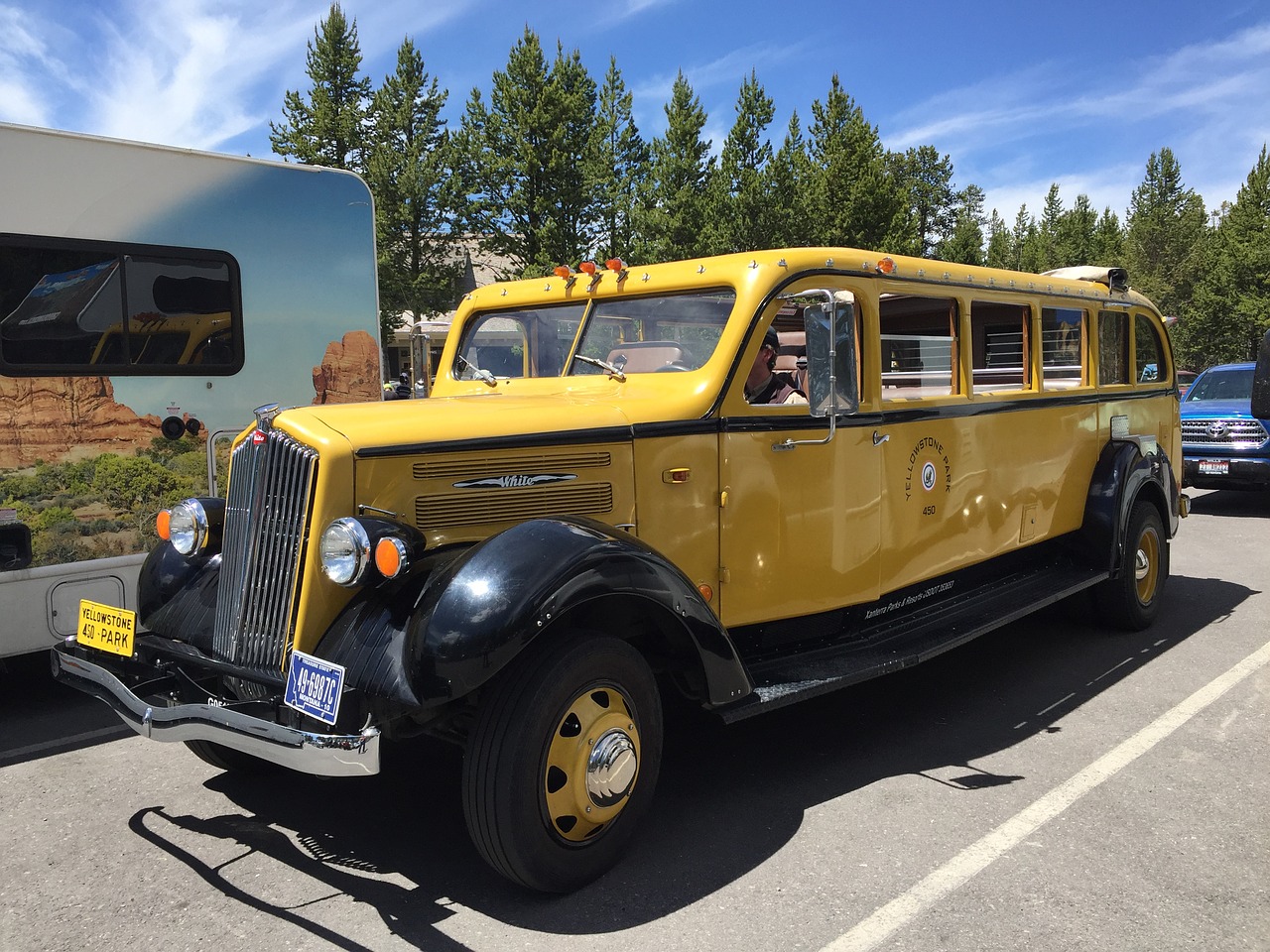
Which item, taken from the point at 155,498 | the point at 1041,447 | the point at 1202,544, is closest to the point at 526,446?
the point at 155,498

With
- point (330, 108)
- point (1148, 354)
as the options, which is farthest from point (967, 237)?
point (1148, 354)

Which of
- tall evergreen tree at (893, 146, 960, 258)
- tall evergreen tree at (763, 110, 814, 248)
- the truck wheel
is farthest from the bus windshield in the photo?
tall evergreen tree at (893, 146, 960, 258)

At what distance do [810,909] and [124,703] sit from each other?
227 centimetres

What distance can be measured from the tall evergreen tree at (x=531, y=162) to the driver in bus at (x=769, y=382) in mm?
22946

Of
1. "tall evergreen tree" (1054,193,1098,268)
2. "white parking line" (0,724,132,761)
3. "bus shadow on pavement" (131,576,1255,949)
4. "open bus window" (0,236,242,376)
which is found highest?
"tall evergreen tree" (1054,193,1098,268)

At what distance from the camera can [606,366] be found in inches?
168

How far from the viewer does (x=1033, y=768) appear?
13.6 feet

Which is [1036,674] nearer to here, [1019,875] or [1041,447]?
[1041,447]

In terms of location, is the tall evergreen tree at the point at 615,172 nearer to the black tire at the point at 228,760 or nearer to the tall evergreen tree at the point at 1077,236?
the black tire at the point at 228,760

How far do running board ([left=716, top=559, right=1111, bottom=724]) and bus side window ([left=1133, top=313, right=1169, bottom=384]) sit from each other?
70.2 inches

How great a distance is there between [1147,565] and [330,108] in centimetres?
2471

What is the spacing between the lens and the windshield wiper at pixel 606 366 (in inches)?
165

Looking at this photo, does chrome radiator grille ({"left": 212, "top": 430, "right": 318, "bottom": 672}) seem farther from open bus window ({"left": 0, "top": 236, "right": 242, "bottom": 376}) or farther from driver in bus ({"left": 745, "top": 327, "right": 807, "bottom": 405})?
open bus window ({"left": 0, "top": 236, "right": 242, "bottom": 376})

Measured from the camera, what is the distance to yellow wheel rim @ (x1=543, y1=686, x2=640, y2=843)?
Result: 3074 mm
